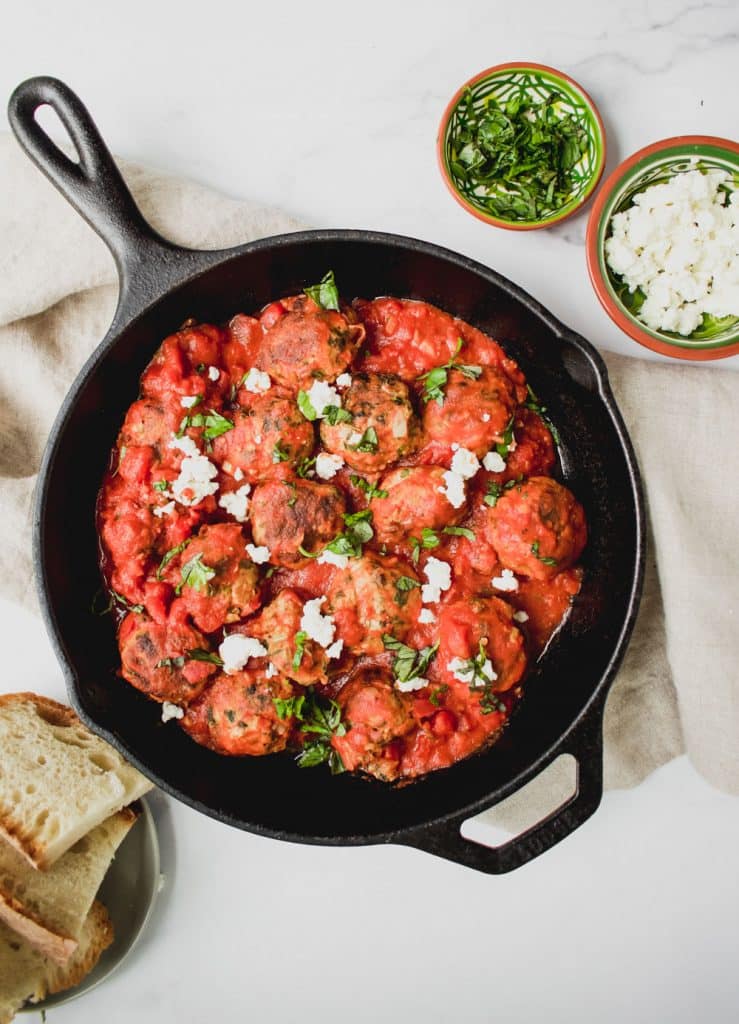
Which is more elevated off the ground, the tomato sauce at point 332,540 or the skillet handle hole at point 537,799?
the tomato sauce at point 332,540

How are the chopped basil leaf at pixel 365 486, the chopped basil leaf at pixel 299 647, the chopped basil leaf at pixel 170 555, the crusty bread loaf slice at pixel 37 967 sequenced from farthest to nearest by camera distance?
the crusty bread loaf slice at pixel 37 967 → the chopped basil leaf at pixel 365 486 → the chopped basil leaf at pixel 170 555 → the chopped basil leaf at pixel 299 647

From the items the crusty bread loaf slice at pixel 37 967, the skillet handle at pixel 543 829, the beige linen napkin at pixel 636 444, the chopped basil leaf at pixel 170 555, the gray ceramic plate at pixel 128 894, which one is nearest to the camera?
the skillet handle at pixel 543 829

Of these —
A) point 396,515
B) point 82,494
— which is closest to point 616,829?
point 396,515

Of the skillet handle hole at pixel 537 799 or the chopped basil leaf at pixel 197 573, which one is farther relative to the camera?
the skillet handle hole at pixel 537 799

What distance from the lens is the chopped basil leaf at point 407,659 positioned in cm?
331

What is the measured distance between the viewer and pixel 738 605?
3516mm

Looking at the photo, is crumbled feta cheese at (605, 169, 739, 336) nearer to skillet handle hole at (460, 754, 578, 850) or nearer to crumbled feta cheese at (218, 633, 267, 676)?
skillet handle hole at (460, 754, 578, 850)

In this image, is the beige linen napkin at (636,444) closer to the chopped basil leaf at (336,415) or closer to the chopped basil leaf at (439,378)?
the chopped basil leaf at (439,378)

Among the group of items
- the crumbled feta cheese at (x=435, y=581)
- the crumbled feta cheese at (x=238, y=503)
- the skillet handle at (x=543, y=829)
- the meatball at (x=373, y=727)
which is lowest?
the skillet handle at (x=543, y=829)

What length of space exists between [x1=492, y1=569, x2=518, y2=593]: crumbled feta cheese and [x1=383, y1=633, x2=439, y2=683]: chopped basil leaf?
13.5 inches

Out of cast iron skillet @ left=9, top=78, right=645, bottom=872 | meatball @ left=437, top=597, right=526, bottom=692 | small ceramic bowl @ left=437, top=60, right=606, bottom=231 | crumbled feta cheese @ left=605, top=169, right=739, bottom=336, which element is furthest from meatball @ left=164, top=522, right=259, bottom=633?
crumbled feta cheese @ left=605, top=169, right=739, bottom=336

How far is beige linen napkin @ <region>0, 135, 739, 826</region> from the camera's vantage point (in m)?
3.50

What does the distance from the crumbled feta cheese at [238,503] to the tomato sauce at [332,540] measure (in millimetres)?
11

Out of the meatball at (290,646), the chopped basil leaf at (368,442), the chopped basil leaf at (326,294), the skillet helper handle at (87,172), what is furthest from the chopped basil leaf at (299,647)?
the skillet helper handle at (87,172)
